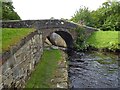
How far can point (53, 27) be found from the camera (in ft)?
→ 135

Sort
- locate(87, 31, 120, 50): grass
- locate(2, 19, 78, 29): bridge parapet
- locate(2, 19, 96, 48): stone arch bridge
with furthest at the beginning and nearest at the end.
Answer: locate(87, 31, 120, 50): grass < locate(2, 19, 96, 48): stone arch bridge < locate(2, 19, 78, 29): bridge parapet

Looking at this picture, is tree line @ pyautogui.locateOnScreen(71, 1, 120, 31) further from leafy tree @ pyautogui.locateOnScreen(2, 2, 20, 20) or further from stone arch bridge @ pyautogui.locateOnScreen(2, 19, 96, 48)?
leafy tree @ pyautogui.locateOnScreen(2, 2, 20, 20)

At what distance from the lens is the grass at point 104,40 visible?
137ft

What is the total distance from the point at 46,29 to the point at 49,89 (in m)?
23.9

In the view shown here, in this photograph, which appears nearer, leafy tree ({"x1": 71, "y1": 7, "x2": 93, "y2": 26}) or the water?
the water

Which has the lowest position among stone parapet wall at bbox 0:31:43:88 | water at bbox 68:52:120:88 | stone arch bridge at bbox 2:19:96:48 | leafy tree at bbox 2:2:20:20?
water at bbox 68:52:120:88

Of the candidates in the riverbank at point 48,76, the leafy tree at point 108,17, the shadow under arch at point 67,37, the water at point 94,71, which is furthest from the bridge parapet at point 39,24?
the leafy tree at point 108,17

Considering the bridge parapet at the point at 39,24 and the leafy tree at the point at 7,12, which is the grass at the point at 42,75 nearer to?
the bridge parapet at the point at 39,24

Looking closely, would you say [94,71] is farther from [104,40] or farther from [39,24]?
[104,40]

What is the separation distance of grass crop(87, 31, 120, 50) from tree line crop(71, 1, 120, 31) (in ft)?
17.6

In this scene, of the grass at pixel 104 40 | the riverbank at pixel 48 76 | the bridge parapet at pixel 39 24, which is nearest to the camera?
the riverbank at pixel 48 76

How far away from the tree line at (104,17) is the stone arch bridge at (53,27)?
575 centimetres

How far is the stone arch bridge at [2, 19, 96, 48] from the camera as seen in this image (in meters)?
33.8

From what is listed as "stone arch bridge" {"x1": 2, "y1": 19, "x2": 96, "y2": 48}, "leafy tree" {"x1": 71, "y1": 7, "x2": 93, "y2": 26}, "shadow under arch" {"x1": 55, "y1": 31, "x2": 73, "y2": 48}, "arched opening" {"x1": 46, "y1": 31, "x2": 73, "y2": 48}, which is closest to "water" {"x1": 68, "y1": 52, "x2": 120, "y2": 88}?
"stone arch bridge" {"x1": 2, "y1": 19, "x2": 96, "y2": 48}
